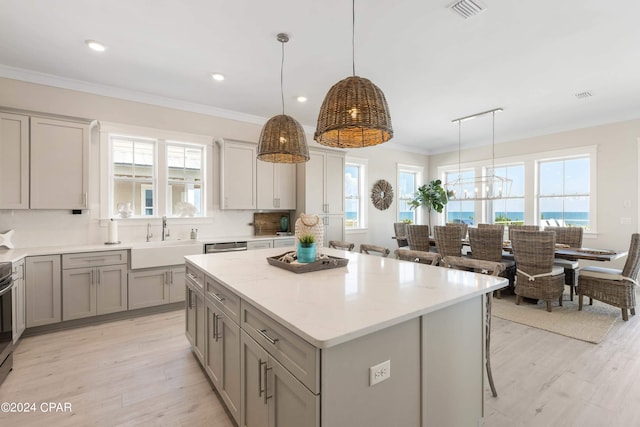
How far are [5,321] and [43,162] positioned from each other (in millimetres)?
1830

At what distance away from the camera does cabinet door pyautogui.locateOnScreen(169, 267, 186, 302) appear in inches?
149

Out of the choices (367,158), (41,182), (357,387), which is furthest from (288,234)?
(357,387)

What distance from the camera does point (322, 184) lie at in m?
5.21

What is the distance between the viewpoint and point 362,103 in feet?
5.20

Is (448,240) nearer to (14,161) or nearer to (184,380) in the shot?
(184,380)

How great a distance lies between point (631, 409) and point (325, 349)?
7.83 ft

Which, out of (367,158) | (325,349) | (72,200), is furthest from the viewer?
(367,158)

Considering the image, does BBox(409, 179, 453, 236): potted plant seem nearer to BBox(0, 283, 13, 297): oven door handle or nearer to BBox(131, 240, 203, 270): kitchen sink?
BBox(131, 240, 203, 270): kitchen sink

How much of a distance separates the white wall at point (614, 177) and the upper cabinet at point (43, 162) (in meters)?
7.61

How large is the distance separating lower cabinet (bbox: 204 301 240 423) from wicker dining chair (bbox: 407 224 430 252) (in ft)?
12.9

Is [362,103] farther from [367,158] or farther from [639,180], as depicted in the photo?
[639,180]

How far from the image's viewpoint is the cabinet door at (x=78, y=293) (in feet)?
10.5

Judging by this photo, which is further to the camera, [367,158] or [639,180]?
[367,158]

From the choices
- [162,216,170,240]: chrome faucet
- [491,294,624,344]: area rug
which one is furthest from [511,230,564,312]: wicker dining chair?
[162,216,170,240]: chrome faucet
